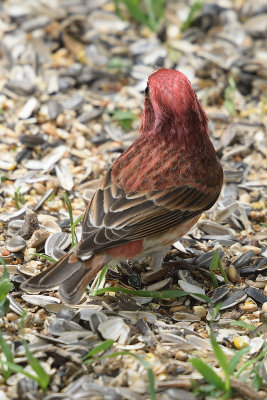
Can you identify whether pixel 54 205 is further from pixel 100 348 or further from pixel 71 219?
pixel 100 348

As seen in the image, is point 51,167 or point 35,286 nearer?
point 35,286

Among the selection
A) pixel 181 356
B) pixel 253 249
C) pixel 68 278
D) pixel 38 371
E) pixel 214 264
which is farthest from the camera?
pixel 253 249

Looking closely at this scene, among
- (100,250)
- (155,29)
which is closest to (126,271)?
(100,250)

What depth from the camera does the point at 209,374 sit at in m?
3.63

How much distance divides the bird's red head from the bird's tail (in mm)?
1012

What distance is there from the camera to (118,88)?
23.6 ft

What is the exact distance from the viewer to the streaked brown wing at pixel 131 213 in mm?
4227

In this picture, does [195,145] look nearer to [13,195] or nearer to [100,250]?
[100,250]

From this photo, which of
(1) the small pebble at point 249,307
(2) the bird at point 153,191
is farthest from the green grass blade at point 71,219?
(1) the small pebble at point 249,307

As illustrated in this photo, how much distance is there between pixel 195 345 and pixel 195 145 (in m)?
1.35

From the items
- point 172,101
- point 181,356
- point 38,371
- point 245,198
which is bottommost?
point 245,198

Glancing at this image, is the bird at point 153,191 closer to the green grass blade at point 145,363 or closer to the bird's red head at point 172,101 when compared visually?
the bird's red head at point 172,101

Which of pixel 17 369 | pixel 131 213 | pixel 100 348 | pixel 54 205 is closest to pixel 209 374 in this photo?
pixel 100 348

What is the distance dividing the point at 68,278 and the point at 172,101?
1.32m
